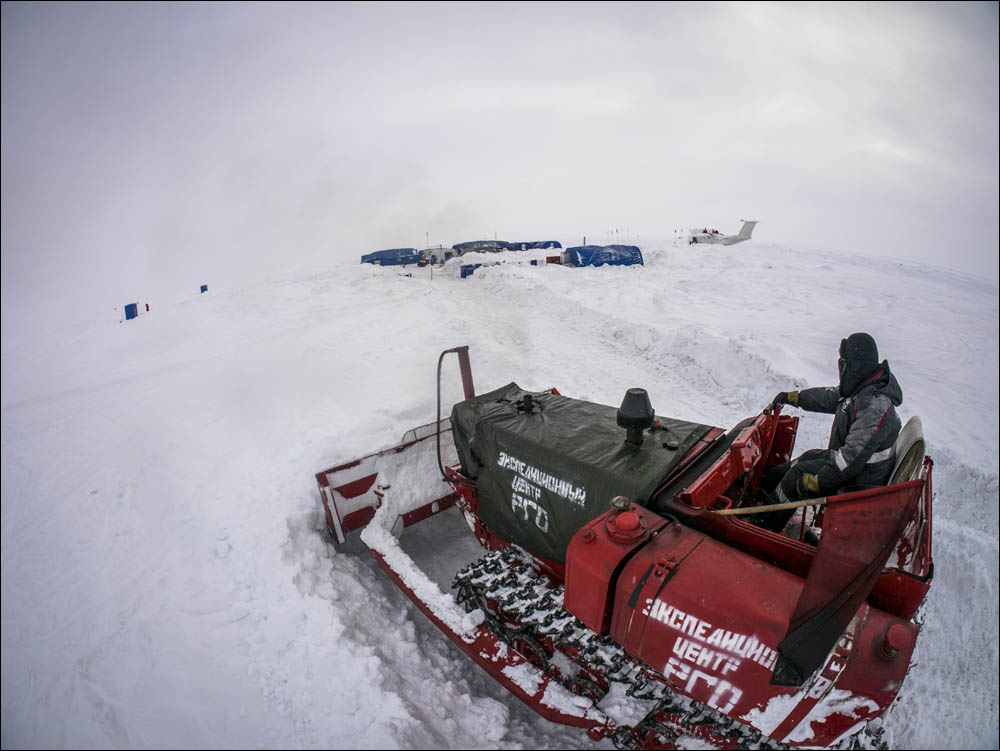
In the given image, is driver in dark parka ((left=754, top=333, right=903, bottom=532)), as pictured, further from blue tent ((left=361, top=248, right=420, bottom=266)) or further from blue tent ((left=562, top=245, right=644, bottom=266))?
blue tent ((left=361, top=248, right=420, bottom=266))

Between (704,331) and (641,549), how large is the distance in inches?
299

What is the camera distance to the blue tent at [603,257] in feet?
73.2

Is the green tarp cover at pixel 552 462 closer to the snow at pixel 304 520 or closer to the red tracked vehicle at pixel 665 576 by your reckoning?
the red tracked vehicle at pixel 665 576

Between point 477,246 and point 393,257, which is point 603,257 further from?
point 477,246

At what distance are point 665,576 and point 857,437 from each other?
177 cm

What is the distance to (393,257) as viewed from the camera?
33.5 metres

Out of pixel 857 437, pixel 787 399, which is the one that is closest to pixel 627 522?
pixel 857 437

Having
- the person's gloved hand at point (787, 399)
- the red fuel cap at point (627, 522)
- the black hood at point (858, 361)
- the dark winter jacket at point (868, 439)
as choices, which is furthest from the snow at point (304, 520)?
the black hood at point (858, 361)

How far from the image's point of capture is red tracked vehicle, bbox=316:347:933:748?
200 cm

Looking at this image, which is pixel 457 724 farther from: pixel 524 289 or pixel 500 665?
pixel 524 289

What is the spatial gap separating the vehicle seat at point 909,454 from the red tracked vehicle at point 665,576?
14 mm

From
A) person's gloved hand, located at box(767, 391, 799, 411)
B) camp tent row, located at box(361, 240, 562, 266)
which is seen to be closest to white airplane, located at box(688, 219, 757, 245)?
camp tent row, located at box(361, 240, 562, 266)

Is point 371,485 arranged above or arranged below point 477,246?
below

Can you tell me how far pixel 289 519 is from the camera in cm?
438
